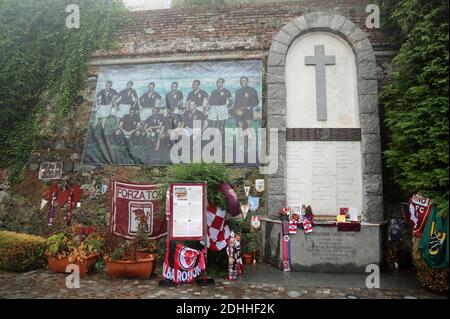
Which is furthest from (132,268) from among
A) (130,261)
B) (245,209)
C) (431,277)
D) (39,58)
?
(39,58)

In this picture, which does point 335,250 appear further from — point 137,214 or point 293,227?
point 137,214

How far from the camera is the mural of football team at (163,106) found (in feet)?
26.8

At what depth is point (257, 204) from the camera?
767 cm

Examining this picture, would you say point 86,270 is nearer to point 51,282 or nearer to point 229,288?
point 51,282

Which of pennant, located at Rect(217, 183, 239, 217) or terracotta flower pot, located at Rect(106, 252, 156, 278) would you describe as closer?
terracotta flower pot, located at Rect(106, 252, 156, 278)

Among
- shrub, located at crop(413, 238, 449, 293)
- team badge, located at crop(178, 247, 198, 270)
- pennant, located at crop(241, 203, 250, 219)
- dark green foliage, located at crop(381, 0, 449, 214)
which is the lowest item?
shrub, located at crop(413, 238, 449, 293)

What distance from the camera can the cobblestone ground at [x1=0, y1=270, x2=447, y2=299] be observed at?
4.97 metres

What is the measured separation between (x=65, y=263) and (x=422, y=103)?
7.12 meters

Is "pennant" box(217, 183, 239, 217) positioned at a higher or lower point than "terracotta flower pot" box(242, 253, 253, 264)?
higher

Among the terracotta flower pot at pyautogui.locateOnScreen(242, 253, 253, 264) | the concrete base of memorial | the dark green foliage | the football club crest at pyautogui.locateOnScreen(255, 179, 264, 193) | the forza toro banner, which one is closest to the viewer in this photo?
the dark green foliage

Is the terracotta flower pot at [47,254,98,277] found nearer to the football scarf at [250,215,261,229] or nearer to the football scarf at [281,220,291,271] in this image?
the football scarf at [250,215,261,229]

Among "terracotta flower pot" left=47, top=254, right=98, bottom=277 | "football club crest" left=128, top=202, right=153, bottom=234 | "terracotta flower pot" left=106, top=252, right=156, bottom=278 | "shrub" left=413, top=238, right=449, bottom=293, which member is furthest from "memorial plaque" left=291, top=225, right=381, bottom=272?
"terracotta flower pot" left=47, top=254, right=98, bottom=277

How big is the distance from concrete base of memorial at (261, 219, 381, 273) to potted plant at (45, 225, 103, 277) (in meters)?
3.91

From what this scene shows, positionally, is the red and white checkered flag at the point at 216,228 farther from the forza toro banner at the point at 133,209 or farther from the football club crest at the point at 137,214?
the football club crest at the point at 137,214
